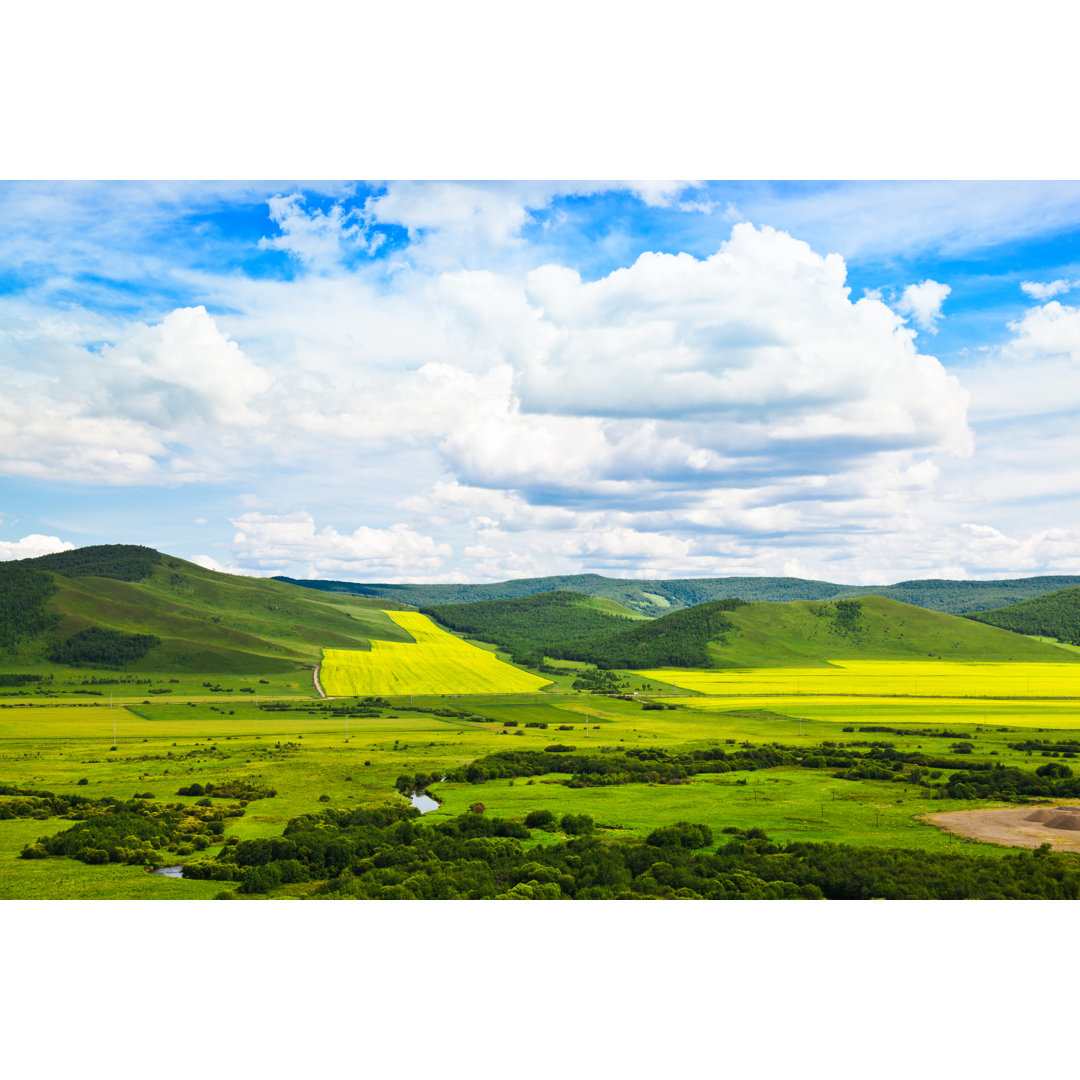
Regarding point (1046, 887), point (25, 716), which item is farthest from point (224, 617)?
point (1046, 887)

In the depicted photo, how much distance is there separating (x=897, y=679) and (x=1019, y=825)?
87497mm

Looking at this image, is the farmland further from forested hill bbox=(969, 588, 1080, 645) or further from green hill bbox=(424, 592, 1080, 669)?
forested hill bbox=(969, 588, 1080, 645)

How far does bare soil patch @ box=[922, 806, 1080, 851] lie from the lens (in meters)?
36.1

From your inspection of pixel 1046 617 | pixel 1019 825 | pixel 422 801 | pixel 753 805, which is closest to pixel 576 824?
pixel 753 805

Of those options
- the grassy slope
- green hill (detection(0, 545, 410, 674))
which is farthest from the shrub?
the grassy slope

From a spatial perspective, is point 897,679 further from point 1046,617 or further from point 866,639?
point 1046,617

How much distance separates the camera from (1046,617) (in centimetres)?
17800

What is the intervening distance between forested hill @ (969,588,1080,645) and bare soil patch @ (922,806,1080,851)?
473ft

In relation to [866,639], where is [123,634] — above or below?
above

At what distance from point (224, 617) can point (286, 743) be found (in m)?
129

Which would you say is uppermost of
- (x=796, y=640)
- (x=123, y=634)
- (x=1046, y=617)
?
(x=1046, y=617)

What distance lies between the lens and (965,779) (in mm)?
49406

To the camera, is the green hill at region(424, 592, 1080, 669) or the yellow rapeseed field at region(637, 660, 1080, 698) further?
the green hill at region(424, 592, 1080, 669)

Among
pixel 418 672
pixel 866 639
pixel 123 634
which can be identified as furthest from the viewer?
Answer: pixel 866 639
